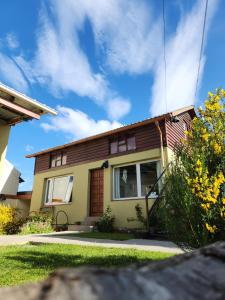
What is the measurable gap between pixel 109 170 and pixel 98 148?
1.65 metres

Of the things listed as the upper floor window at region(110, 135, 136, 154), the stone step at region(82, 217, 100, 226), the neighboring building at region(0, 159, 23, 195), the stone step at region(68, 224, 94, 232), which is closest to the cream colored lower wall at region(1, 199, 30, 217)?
the neighboring building at region(0, 159, 23, 195)

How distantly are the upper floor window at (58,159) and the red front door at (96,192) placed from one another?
275 centimetres

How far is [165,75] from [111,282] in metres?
10.2

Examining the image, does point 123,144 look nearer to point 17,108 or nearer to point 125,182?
point 125,182

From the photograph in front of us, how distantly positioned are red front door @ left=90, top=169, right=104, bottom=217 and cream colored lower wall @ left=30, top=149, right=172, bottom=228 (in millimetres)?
267

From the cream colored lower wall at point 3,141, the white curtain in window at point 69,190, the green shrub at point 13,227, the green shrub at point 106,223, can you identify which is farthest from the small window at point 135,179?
the cream colored lower wall at point 3,141

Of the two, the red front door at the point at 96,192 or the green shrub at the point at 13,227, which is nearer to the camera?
the green shrub at the point at 13,227

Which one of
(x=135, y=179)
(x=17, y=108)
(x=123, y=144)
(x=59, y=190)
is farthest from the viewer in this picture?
(x=59, y=190)

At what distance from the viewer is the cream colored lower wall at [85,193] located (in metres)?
11.0

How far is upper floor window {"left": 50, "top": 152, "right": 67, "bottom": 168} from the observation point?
49.1 feet

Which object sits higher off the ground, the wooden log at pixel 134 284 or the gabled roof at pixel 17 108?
the gabled roof at pixel 17 108

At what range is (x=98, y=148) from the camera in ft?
43.4

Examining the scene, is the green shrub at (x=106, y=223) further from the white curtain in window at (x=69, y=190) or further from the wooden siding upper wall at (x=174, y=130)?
the wooden siding upper wall at (x=174, y=130)

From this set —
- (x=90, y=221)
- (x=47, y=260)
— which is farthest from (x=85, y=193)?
(x=47, y=260)
